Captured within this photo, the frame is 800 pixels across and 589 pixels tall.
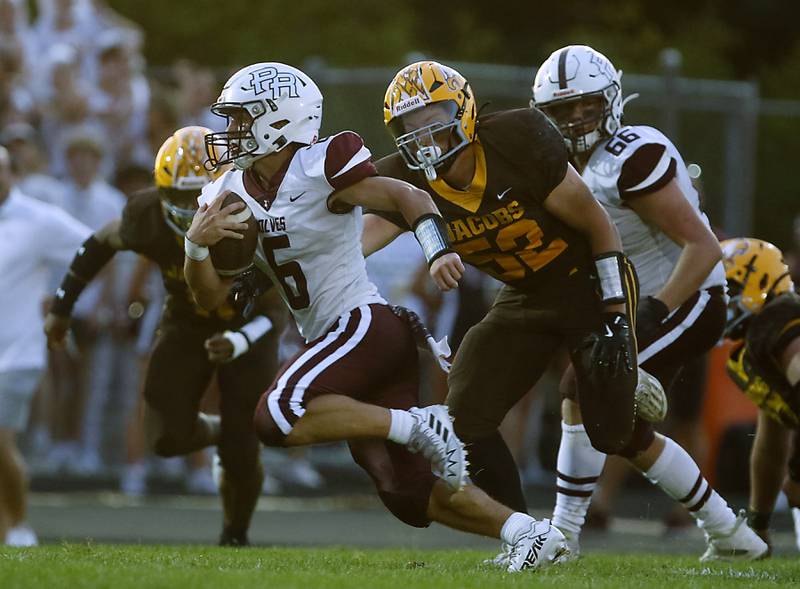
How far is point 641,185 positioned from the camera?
645cm

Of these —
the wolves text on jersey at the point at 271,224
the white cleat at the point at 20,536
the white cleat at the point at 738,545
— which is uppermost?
the wolves text on jersey at the point at 271,224

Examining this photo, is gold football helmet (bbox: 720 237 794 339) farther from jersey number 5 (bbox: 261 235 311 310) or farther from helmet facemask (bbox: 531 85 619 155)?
jersey number 5 (bbox: 261 235 311 310)

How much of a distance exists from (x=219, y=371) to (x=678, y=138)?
4.99 m

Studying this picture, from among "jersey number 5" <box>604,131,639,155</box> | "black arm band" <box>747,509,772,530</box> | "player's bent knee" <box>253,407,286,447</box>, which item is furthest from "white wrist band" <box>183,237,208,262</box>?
"black arm band" <box>747,509,772,530</box>

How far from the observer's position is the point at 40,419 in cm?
1144

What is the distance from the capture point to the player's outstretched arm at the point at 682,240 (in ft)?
21.0

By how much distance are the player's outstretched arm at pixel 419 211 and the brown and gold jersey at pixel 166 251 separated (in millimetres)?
1804

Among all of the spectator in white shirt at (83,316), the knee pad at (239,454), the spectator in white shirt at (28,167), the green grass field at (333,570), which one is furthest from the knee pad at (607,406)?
the spectator in white shirt at (28,167)

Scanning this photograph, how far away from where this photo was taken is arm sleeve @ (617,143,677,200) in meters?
6.44

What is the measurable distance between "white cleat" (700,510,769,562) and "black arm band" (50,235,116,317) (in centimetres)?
312

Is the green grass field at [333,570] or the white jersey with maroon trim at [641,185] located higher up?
the white jersey with maroon trim at [641,185]

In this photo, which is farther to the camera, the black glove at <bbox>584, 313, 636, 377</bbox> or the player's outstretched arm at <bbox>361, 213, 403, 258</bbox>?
the player's outstretched arm at <bbox>361, 213, 403, 258</bbox>

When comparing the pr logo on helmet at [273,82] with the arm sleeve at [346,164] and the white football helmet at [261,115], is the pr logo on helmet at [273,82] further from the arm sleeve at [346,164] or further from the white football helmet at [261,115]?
the arm sleeve at [346,164]

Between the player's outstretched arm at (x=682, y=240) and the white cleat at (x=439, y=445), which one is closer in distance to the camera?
the white cleat at (x=439, y=445)
